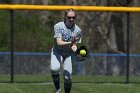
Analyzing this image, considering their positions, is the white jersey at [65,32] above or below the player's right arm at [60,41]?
above

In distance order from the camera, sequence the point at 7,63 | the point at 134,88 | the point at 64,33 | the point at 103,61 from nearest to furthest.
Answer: the point at 64,33 < the point at 134,88 < the point at 7,63 < the point at 103,61

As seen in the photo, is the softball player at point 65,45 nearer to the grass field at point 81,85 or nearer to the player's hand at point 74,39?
the player's hand at point 74,39

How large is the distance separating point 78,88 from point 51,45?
2636mm

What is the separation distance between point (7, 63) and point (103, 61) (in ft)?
10.5

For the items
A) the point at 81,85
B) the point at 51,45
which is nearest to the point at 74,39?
the point at 81,85

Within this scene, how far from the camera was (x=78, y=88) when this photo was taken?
43.2ft

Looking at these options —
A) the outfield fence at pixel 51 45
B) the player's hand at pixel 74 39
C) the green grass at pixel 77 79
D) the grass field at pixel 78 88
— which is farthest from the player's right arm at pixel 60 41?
the green grass at pixel 77 79

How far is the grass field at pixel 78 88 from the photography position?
12.6 m

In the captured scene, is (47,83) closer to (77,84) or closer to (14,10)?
(77,84)

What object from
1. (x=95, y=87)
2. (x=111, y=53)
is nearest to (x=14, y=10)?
(x=95, y=87)

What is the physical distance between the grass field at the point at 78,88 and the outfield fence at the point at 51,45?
2.49ft

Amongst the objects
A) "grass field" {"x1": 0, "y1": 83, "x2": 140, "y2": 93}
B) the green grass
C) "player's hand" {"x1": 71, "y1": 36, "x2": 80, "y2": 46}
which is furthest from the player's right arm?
the green grass

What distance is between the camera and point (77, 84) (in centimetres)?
1409

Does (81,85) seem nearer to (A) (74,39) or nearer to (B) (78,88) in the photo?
(B) (78,88)
